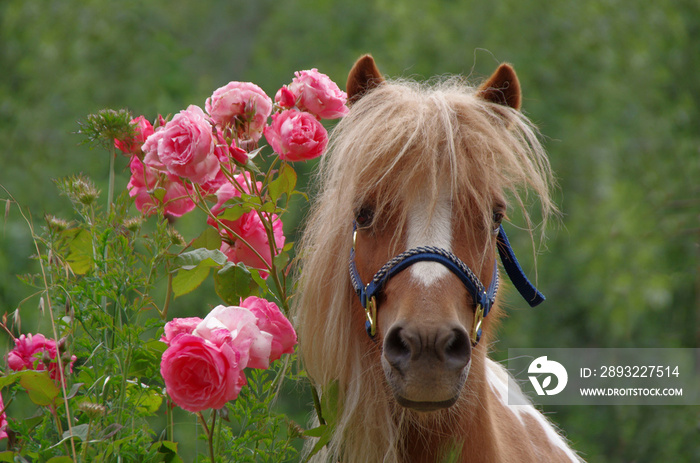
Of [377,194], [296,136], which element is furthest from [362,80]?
[377,194]

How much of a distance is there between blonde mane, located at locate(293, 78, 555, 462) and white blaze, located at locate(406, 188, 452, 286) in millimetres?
30

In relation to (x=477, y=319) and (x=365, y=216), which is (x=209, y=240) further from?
(x=477, y=319)

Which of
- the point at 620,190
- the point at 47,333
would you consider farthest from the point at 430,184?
the point at 620,190

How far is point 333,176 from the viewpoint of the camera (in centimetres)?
222

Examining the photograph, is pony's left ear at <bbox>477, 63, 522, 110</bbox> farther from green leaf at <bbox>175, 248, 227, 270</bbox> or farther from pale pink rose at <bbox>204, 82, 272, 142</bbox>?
green leaf at <bbox>175, 248, 227, 270</bbox>

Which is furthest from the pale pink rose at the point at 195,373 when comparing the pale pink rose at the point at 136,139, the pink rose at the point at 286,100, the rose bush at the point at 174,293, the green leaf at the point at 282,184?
the pink rose at the point at 286,100

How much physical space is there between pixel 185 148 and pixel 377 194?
0.58m

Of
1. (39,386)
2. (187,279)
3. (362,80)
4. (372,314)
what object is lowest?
(39,386)

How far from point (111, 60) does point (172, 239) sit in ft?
30.3

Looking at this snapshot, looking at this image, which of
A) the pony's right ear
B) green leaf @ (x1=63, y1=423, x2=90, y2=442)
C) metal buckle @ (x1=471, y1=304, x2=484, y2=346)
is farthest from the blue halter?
green leaf @ (x1=63, y1=423, x2=90, y2=442)

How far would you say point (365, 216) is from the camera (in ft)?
6.76

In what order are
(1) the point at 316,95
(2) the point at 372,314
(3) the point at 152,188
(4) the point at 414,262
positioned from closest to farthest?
1. (4) the point at 414,262
2. (2) the point at 372,314
3. (3) the point at 152,188
4. (1) the point at 316,95

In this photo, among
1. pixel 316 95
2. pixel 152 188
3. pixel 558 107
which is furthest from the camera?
pixel 558 107

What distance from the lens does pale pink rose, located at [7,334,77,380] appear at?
→ 1.81 m
